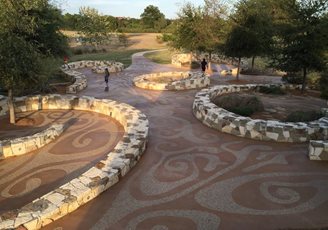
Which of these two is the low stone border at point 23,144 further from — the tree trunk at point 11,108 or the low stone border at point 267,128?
the low stone border at point 267,128

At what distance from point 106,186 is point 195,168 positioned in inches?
118

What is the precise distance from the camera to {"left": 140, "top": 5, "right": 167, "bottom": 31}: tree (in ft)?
304

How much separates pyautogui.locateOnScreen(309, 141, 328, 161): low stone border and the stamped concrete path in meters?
0.32

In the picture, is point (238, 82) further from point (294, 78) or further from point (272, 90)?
point (272, 90)

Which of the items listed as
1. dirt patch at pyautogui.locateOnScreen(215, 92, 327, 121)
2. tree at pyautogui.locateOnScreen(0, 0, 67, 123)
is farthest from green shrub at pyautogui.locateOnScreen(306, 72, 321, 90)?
tree at pyautogui.locateOnScreen(0, 0, 67, 123)

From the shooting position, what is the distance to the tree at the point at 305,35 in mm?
20062

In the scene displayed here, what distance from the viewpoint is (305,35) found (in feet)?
67.4

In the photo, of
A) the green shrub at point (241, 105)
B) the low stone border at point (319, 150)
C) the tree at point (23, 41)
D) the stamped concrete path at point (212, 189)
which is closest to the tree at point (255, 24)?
the green shrub at point (241, 105)

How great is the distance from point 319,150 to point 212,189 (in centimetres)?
428

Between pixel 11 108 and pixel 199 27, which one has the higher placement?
pixel 199 27

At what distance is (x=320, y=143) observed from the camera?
35.9 ft

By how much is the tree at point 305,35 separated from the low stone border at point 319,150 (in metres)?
11.2

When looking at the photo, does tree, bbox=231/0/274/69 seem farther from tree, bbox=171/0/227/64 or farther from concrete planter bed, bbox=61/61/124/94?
concrete planter bed, bbox=61/61/124/94

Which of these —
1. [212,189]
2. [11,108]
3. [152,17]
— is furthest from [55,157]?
[152,17]
